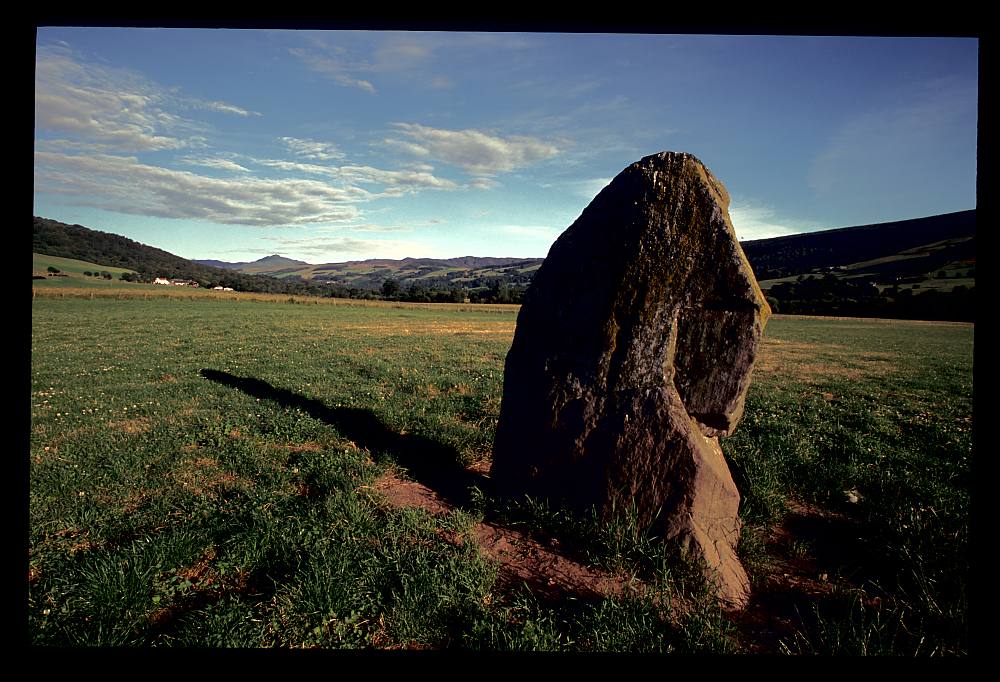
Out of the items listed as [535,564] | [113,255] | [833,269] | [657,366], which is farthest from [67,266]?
[833,269]

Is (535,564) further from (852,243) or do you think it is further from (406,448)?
(852,243)

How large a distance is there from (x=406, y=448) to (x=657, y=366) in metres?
4.36

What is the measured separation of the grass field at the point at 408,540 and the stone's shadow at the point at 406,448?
0.06 meters

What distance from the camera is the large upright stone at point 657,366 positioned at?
429cm

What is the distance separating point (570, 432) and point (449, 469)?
8.38 feet

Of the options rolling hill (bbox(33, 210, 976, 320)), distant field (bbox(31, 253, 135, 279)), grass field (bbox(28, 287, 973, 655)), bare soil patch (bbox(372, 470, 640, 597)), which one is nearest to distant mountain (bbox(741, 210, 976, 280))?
rolling hill (bbox(33, 210, 976, 320))

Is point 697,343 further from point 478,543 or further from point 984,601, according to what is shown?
point 478,543

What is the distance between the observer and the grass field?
10.7 ft

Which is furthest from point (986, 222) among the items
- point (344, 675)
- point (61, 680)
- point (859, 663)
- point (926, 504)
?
point (61, 680)

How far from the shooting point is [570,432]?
4.70 meters

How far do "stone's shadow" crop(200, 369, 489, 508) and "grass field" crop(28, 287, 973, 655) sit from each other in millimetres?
59

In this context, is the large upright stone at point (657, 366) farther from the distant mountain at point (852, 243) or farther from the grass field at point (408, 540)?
the distant mountain at point (852, 243)

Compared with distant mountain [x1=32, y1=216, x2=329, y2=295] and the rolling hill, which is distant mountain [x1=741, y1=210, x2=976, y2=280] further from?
distant mountain [x1=32, y1=216, x2=329, y2=295]

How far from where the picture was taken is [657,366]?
4.48 meters
